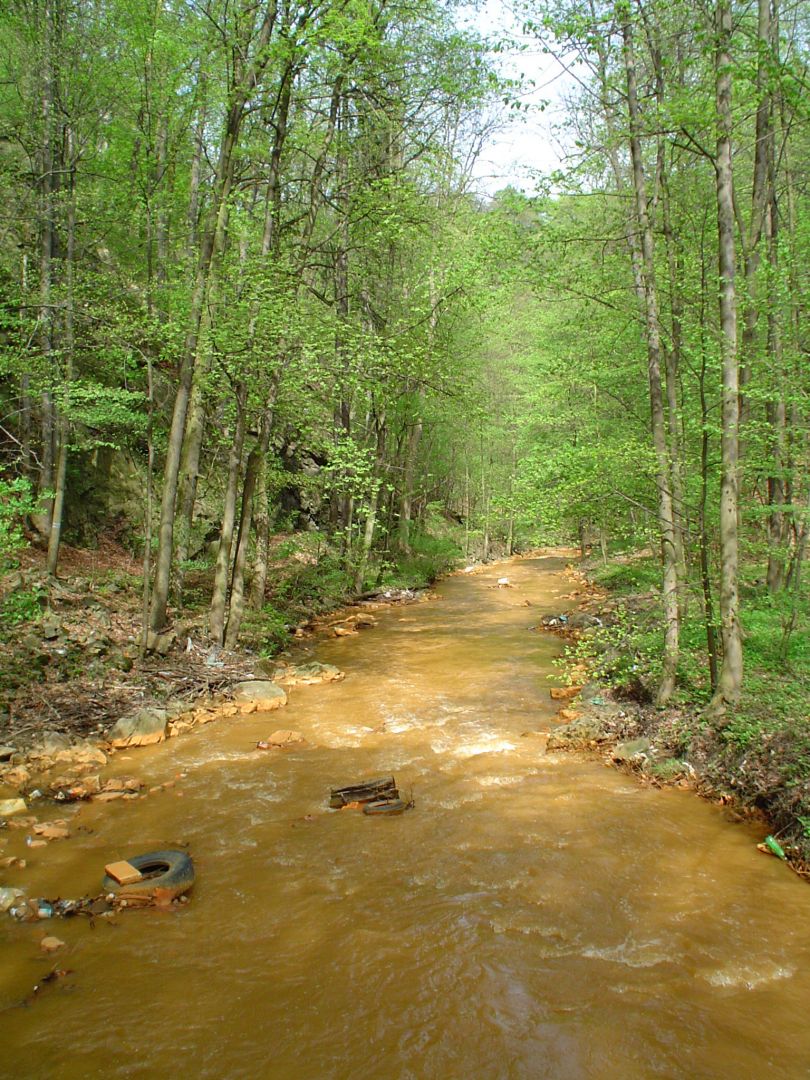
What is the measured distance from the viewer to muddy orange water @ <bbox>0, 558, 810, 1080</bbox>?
3.27m

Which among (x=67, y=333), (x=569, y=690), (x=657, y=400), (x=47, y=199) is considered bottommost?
(x=569, y=690)

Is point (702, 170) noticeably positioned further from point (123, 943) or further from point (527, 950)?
point (123, 943)

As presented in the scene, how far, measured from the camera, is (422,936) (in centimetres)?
419

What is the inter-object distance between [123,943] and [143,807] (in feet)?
6.44

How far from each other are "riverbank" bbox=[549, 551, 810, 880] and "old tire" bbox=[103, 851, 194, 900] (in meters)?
4.51

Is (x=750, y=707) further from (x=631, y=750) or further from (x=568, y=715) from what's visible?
(x=568, y=715)

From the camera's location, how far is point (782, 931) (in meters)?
4.26

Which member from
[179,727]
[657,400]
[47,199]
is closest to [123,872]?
[179,727]

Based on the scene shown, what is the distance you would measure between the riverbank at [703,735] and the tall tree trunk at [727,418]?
0.39 metres

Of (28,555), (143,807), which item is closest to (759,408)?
(143,807)

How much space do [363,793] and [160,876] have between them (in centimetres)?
210

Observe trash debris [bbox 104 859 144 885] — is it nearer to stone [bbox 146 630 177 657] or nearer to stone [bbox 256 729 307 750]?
stone [bbox 256 729 307 750]

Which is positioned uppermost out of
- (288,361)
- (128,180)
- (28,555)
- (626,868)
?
(128,180)

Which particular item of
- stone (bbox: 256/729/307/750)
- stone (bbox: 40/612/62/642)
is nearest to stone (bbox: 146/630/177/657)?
stone (bbox: 40/612/62/642)
